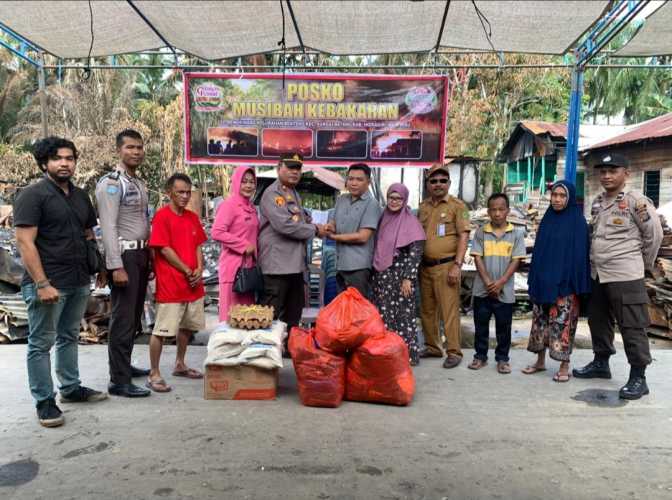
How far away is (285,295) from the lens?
4.35 meters

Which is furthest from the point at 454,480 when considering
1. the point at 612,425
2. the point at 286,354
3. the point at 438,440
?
the point at 286,354

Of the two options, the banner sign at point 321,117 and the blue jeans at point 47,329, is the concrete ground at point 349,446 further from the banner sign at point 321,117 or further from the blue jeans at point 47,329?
the banner sign at point 321,117

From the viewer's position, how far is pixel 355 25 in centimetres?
442

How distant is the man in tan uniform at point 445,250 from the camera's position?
451 cm

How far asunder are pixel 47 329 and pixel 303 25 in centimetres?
313

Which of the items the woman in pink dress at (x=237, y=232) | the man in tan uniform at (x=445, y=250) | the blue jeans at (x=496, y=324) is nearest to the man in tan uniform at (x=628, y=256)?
the blue jeans at (x=496, y=324)

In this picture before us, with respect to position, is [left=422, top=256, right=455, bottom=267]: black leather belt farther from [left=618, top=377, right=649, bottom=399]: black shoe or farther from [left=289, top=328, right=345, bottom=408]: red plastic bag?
[left=618, top=377, right=649, bottom=399]: black shoe

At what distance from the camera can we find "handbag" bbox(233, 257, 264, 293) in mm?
4176

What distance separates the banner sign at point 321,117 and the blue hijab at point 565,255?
178 centimetres

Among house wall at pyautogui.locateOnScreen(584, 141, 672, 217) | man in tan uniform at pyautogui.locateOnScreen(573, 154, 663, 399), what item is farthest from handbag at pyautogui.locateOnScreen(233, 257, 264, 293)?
house wall at pyautogui.locateOnScreen(584, 141, 672, 217)

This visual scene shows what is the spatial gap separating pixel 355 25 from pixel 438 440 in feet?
11.0

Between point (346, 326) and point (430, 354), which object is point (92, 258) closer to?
point (346, 326)

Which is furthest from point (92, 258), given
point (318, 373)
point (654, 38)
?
point (654, 38)

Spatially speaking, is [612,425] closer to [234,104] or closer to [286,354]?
[286,354]
